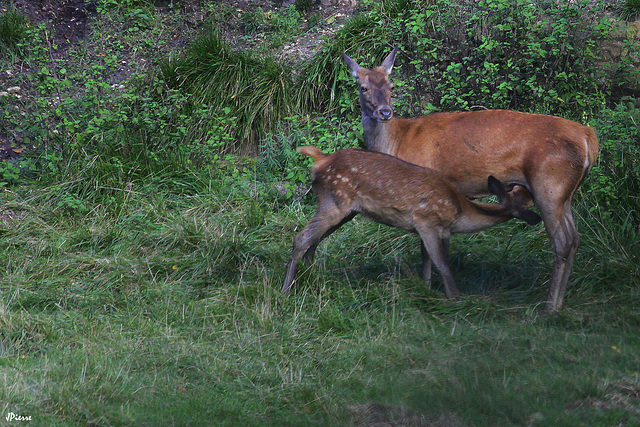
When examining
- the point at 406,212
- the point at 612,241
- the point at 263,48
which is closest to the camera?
the point at 406,212

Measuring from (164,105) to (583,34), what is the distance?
4.84 meters

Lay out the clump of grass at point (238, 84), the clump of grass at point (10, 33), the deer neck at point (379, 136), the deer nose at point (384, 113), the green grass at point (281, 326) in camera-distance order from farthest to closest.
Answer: the clump of grass at point (10, 33), the clump of grass at point (238, 84), the deer neck at point (379, 136), the deer nose at point (384, 113), the green grass at point (281, 326)

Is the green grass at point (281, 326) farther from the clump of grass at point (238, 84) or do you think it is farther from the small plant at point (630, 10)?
the small plant at point (630, 10)

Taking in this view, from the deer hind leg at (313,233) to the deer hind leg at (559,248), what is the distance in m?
1.49

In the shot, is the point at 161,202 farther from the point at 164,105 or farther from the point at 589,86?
the point at 589,86

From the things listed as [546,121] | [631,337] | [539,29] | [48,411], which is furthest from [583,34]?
[48,411]

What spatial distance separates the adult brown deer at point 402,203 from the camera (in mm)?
5363

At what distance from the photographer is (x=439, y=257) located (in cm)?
533

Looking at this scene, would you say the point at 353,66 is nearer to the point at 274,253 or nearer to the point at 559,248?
the point at 274,253

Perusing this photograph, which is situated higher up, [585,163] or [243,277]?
[585,163]

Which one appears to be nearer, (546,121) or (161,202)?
(546,121)

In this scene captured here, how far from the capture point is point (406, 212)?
5410mm

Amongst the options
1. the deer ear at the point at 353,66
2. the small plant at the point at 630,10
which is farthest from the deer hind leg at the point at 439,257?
the small plant at the point at 630,10

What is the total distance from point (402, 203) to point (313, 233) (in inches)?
29.2
